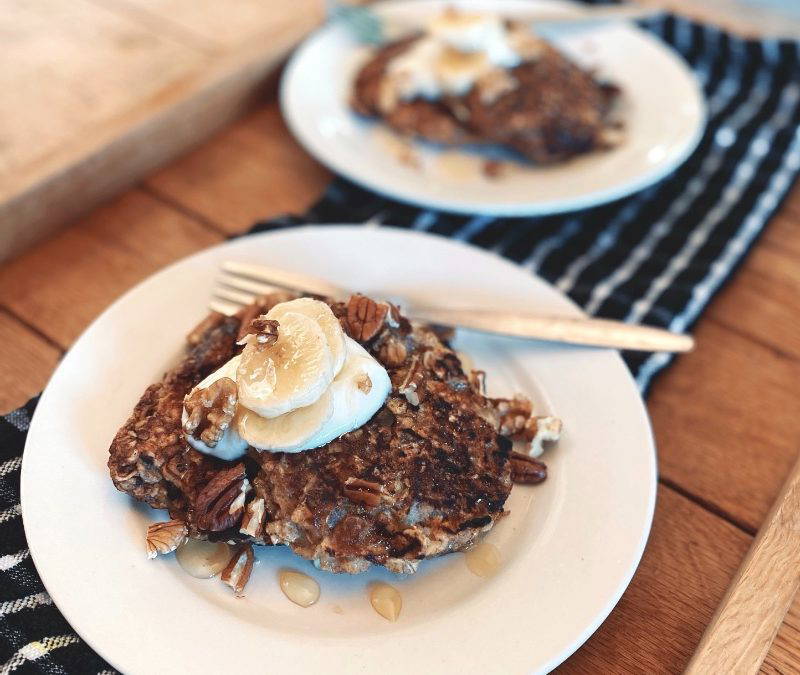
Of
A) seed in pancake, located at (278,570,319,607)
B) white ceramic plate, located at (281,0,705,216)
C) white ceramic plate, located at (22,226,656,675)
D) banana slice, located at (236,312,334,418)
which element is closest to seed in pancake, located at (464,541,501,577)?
white ceramic plate, located at (22,226,656,675)

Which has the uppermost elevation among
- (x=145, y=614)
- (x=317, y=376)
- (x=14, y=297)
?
(x=317, y=376)

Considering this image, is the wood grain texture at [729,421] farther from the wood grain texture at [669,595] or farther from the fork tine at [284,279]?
the fork tine at [284,279]


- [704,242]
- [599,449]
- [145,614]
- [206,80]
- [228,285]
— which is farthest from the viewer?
[206,80]

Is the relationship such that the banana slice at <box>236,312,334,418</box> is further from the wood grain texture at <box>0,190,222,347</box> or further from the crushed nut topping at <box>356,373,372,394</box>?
the wood grain texture at <box>0,190,222,347</box>

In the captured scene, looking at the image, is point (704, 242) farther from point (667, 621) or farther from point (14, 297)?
point (14, 297)

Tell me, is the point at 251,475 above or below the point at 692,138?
below

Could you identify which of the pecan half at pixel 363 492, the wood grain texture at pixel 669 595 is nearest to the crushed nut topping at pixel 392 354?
the pecan half at pixel 363 492

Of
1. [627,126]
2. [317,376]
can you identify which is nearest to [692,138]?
[627,126]
